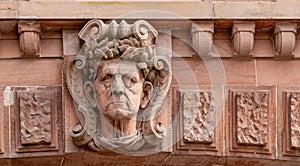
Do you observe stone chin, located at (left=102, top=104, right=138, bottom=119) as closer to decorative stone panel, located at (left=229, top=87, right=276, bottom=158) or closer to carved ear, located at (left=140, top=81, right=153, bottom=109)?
carved ear, located at (left=140, top=81, right=153, bottom=109)

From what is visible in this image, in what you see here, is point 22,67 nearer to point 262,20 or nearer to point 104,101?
point 104,101

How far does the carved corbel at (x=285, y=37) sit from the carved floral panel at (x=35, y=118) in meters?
1.41

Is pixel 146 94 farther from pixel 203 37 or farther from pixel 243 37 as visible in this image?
pixel 243 37

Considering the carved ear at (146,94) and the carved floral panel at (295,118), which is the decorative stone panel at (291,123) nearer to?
the carved floral panel at (295,118)

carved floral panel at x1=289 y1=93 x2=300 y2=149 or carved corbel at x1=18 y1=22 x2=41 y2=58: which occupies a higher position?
carved corbel at x1=18 y1=22 x2=41 y2=58

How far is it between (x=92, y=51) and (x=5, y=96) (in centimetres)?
59

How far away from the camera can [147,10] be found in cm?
1062

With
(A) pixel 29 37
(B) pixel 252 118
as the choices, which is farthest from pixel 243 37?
(A) pixel 29 37

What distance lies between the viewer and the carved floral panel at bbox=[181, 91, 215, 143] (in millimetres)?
10688

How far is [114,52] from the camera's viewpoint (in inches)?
413

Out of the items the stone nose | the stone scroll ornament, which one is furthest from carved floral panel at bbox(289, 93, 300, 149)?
the stone nose

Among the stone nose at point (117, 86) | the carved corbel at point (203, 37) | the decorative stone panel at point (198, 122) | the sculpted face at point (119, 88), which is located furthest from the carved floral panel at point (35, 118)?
the carved corbel at point (203, 37)

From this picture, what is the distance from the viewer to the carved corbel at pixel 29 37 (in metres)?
10.5

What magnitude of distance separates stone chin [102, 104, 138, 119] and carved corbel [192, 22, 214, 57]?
0.58 metres
